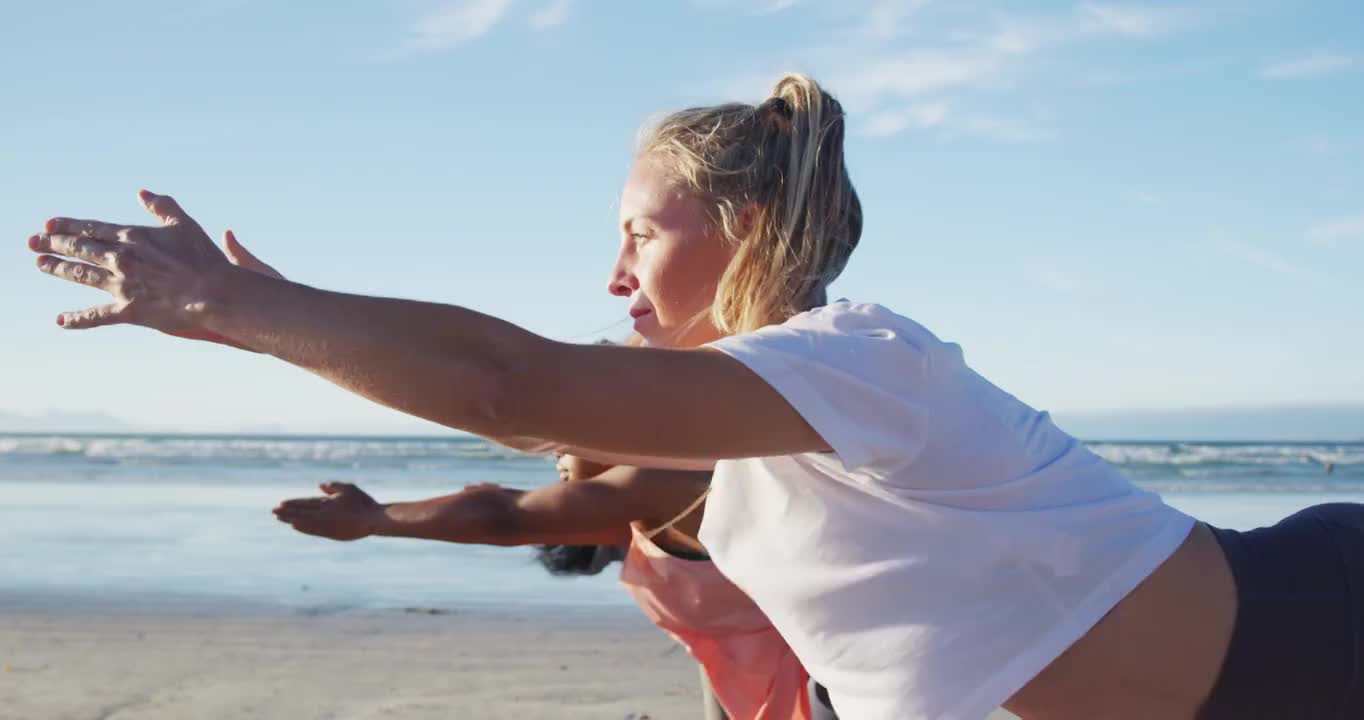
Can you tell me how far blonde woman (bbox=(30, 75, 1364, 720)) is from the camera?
1.41 meters

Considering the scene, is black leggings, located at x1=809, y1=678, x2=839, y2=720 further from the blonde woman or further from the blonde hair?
the blonde hair

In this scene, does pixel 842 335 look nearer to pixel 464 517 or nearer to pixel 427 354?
pixel 427 354

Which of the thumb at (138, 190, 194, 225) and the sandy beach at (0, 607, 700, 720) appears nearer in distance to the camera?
the thumb at (138, 190, 194, 225)

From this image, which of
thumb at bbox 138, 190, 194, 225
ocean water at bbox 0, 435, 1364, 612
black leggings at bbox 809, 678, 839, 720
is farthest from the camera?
ocean water at bbox 0, 435, 1364, 612

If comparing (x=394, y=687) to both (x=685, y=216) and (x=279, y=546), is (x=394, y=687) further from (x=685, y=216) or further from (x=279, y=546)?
(x=279, y=546)

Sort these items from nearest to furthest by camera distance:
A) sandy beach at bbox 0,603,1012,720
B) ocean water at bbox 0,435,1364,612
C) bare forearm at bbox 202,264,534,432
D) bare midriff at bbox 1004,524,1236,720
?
bare forearm at bbox 202,264,534,432
bare midriff at bbox 1004,524,1236,720
sandy beach at bbox 0,603,1012,720
ocean water at bbox 0,435,1364,612

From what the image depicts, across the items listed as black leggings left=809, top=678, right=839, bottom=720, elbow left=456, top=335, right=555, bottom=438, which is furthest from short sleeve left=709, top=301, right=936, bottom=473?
black leggings left=809, top=678, right=839, bottom=720

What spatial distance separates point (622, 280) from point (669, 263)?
123mm

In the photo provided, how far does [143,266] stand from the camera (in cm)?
141

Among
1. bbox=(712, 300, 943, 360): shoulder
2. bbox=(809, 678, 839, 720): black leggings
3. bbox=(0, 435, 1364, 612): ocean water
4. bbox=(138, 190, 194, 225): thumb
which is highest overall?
bbox=(138, 190, 194, 225): thumb

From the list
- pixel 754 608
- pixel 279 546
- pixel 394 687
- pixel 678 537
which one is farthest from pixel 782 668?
pixel 279 546

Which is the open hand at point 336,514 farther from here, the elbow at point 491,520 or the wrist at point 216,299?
the wrist at point 216,299

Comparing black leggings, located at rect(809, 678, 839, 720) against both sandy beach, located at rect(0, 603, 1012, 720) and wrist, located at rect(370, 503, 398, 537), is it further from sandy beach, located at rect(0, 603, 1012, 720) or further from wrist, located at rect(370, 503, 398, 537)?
sandy beach, located at rect(0, 603, 1012, 720)

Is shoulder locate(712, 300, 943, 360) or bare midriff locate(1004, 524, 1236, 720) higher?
shoulder locate(712, 300, 943, 360)
